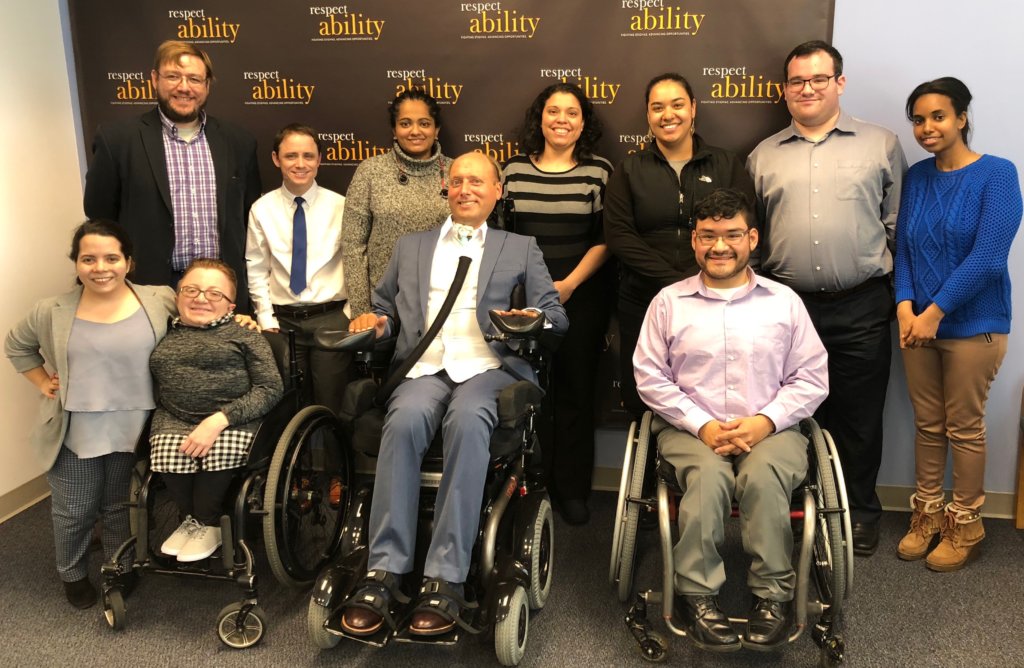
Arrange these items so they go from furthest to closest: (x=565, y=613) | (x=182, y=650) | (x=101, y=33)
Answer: (x=101, y=33)
(x=565, y=613)
(x=182, y=650)

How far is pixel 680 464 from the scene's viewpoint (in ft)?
7.75

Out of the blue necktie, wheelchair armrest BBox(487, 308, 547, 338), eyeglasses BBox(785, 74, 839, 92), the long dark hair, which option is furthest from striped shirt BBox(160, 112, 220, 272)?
the long dark hair

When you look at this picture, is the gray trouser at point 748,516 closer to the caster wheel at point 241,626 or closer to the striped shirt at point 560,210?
the striped shirt at point 560,210

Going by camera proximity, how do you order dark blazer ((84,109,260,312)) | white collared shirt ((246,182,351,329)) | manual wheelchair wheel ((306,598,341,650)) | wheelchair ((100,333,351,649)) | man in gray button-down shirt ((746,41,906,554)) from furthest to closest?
white collared shirt ((246,182,351,329)), dark blazer ((84,109,260,312)), man in gray button-down shirt ((746,41,906,554)), wheelchair ((100,333,351,649)), manual wheelchair wheel ((306,598,341,650))

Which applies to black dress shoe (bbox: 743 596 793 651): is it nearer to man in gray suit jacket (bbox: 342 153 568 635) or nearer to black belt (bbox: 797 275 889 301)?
man in gray suit jacket (bbox: 342 153 568 635)

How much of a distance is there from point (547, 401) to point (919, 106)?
1758 mm

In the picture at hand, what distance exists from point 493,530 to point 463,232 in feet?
3.32

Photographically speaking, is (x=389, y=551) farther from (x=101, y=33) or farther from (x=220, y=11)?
(x=101, y=33)

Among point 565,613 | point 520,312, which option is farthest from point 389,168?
point 565,613

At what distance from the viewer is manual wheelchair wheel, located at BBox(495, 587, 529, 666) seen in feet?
7.34

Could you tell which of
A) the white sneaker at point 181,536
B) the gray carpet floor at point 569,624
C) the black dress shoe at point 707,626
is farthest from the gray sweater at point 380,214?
the black dress shoe at point 707,626

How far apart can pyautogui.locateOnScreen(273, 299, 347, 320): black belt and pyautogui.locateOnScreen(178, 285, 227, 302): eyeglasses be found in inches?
20.7

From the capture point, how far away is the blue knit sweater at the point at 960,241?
2.69 metres

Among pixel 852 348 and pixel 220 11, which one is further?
pixel 220 11
